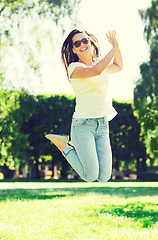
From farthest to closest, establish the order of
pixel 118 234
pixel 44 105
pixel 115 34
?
pixel 44 105 < pixel 118 234 < pixel 115 34

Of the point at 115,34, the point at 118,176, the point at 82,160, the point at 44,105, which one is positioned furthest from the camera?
the point at 118,176

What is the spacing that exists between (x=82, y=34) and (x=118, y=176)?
188 feet

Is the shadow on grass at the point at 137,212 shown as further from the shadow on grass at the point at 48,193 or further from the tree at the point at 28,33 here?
the tree at the point at 28,33

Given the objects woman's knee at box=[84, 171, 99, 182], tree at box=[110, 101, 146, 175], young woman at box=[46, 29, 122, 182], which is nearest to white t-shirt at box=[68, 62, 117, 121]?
young woman at box=[46, 29, 122, 182]

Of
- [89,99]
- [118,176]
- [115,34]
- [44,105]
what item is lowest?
[118,176]

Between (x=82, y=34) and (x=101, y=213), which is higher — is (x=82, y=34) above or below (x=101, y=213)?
above

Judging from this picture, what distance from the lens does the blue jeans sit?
5418 millimetres

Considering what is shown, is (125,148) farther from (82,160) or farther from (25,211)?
(82,160)

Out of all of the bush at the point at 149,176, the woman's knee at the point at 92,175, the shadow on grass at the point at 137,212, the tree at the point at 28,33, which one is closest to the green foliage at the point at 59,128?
the bush at the point at 149,176

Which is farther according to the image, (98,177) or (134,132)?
(134,132)

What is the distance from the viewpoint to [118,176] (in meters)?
61.6

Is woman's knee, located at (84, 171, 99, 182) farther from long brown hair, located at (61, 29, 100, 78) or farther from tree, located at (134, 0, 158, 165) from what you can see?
tree, located at (134, 0, 158, 165)

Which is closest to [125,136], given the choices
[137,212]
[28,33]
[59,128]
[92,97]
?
[59,128]

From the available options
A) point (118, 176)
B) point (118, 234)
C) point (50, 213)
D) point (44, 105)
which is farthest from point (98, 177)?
point (118, 176)
